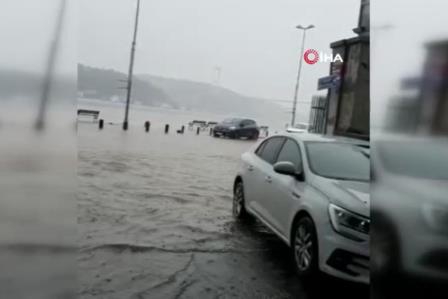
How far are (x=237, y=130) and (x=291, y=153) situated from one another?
57.9 ft

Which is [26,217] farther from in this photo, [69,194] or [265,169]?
[265,169]

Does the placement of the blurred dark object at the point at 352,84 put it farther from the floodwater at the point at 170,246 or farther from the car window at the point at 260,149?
the car window at the point at 260,149

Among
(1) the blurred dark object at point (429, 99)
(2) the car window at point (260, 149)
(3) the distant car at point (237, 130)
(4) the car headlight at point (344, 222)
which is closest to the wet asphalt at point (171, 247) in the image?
(4) the car headlight at point (344, 222)

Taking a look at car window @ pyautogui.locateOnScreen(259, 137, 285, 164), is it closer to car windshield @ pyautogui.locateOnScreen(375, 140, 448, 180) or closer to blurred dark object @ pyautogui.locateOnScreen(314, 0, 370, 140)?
blurred dark object @ pyautogui.locateOnScreen(314, 0, 370, 140)

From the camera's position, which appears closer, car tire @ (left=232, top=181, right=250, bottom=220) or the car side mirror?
the car side mirror

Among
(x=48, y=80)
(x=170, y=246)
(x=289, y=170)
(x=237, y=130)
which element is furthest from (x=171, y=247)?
(x=237, y=130)

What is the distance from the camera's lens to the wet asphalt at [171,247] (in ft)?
9.48

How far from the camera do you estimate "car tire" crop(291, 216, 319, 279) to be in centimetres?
312

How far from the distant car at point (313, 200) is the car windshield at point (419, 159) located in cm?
126

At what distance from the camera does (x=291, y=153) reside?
3961mm

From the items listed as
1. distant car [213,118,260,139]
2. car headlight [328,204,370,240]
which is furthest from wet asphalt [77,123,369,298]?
distant car [213,118,260,139]

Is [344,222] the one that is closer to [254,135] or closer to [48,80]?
[48,80]

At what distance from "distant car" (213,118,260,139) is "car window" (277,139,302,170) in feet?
55.2

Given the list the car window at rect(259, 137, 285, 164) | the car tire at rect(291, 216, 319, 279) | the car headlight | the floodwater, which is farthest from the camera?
the car window at rect(259, 137, 285, 164)
